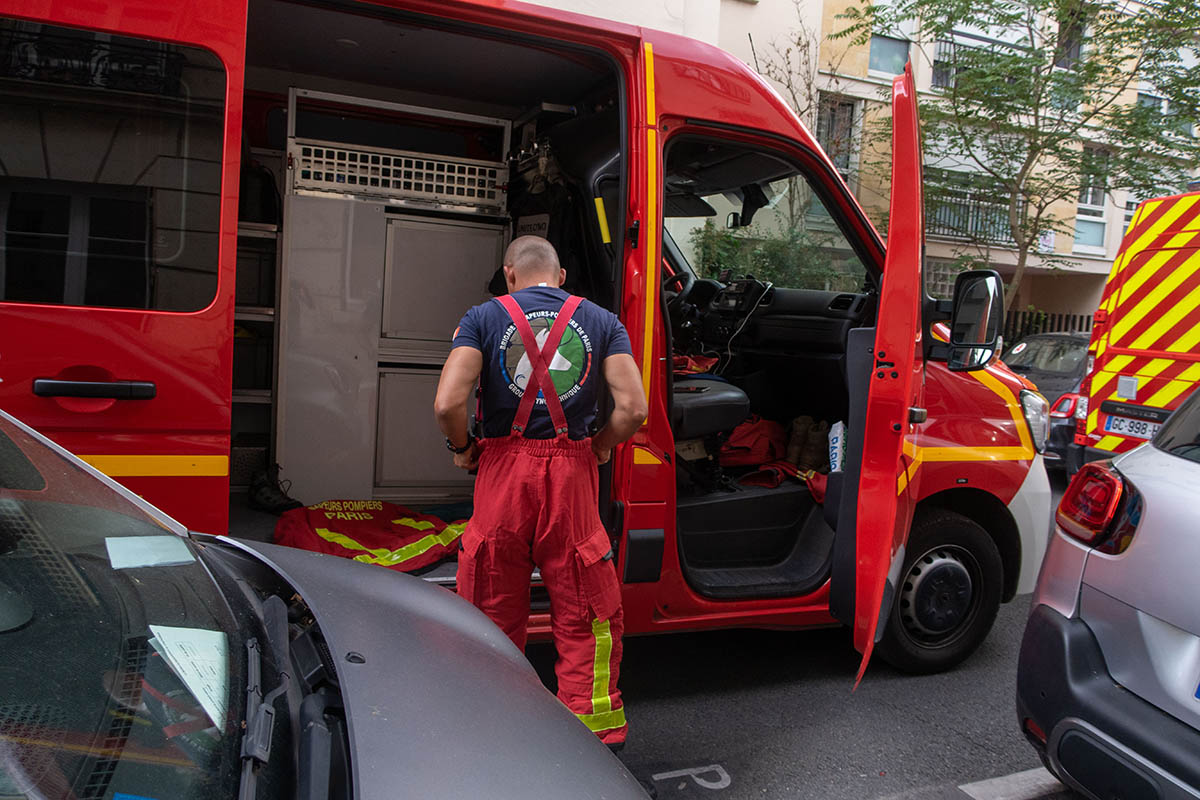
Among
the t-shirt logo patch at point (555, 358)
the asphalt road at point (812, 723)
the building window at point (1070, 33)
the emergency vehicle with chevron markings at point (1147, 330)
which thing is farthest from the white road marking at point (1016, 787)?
the building window at point (1070, 33)

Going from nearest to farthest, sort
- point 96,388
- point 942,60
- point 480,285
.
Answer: point 96,388 < point 480,285 < point 942,60

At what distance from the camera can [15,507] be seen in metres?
1.53

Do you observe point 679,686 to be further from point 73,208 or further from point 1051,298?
point 1051,298

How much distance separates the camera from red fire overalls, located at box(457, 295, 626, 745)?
2.59 m

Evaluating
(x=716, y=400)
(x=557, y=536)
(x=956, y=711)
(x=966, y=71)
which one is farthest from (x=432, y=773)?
(x=966, y=71)

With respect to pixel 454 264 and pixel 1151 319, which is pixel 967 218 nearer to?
pixel 1151 319

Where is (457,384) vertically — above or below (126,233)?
below

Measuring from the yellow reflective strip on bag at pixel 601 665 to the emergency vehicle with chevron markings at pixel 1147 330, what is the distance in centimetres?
522

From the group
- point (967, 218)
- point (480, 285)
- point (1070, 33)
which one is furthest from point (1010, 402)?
point (967, 218)

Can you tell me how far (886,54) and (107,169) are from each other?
1554cm

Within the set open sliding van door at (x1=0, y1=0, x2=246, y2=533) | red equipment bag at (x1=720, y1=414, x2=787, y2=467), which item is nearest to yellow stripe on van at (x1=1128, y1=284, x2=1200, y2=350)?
red equipment bag at (x1=720, y1=414, x2=787, y2=467)

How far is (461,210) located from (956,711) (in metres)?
3.24

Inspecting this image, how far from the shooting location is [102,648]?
1277mm

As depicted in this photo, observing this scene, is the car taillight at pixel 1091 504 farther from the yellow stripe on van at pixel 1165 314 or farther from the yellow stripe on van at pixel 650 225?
the yellow stripe on van at pixel 1165 314
